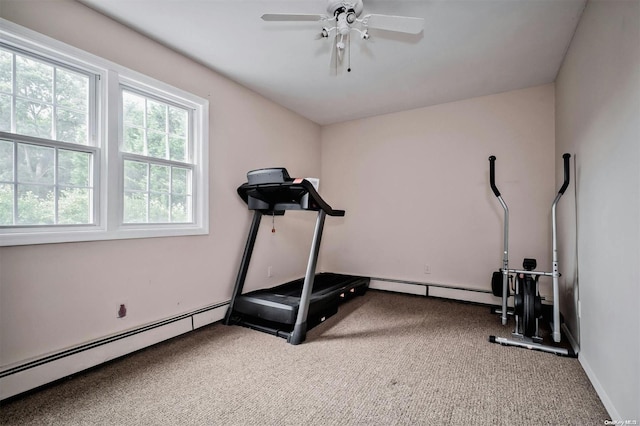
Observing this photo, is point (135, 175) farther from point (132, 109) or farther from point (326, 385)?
point (326, 385)

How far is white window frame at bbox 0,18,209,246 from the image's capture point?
73.3 inches

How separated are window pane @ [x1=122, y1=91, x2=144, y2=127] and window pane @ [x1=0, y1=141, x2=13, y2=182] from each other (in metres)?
0.76

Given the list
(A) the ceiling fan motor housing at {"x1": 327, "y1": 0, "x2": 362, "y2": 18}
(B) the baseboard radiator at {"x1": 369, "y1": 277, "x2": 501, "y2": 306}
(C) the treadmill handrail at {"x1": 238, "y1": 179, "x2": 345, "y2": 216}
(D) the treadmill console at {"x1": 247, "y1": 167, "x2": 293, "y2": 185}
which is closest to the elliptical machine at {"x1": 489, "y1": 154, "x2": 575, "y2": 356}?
(B) the baseboard radiator at {"x1": 369, "y1": 277, "x2": 501, "y2": 306}

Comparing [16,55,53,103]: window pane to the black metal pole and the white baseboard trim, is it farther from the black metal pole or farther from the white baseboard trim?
the white baseboard trim

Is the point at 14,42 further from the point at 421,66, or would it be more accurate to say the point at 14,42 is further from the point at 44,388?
the point at 421,66

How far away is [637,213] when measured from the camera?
139 cm

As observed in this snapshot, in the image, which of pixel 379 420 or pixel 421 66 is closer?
pixel 379 420

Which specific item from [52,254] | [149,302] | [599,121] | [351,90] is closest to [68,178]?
[52,254]

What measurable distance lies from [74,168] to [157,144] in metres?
0.70

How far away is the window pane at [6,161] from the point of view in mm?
1823

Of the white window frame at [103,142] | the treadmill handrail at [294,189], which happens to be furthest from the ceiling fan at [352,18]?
the white window frame at [103,142]

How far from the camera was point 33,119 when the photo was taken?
195cm

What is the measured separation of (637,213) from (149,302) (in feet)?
10.8

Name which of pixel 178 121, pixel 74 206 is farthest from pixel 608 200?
pixel 74 206
